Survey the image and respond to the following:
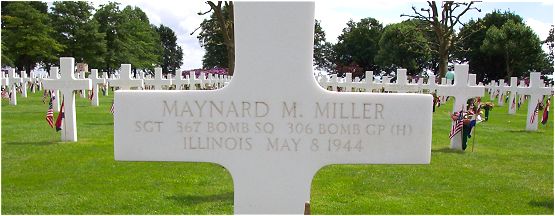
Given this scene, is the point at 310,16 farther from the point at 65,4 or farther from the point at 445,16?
the point at 65,4

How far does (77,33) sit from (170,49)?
126 ft

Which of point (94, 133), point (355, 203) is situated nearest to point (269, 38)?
point (355, 203)

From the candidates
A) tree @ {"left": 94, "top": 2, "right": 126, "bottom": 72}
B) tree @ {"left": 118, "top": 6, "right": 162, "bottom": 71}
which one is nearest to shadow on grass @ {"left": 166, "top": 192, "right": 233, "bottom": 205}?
tree @ {"left": 94, "top": 2, "right": 126, "bottom": 72}

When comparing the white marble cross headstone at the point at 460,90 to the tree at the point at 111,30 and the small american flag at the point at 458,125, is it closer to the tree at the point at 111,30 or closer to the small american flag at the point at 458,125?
the small american flag at the point at 458,125

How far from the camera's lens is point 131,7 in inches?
2650

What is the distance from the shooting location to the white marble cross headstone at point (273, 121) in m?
3.30

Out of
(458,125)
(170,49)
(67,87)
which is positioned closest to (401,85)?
(458,125)

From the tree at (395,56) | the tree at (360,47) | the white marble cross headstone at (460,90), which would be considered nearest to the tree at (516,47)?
the tree at (395,56)

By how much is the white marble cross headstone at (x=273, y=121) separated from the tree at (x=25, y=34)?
46504 millimetres

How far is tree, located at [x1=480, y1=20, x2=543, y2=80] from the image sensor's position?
47750 mm

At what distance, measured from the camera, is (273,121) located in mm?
3352

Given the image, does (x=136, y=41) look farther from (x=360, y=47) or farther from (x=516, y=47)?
(x=516, y=47)

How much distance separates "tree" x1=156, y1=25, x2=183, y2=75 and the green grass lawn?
78.6 meters

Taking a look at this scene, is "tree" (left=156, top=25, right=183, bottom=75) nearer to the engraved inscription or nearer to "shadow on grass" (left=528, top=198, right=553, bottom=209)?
"shadow on grass" (left=528, top=198, right=553, bottom=209)
